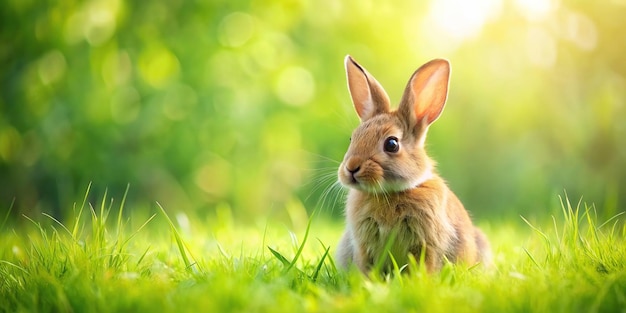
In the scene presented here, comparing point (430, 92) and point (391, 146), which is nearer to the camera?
point (391, 146)

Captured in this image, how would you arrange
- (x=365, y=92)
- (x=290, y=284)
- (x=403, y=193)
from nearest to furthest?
(x=290, y=284), (x=403, y=193), (x=365, y=92)

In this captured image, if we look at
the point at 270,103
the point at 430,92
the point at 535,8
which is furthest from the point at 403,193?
the point at 270,103

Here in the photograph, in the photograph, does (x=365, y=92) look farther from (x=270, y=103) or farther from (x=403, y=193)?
(x=270, y=103)

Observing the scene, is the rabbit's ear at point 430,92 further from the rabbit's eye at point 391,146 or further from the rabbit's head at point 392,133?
the rabbit's eye at point 391,146

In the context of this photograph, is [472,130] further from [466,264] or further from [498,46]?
[466,264]

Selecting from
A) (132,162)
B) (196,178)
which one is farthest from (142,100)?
(196,178)

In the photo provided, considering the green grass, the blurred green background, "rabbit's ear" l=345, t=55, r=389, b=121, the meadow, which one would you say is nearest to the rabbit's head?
"rabbit's ear" l=345, t=55, r=389, b=121

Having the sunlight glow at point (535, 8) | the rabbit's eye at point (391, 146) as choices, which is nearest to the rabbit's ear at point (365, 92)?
the rabbit's eye at point (391, 146)
